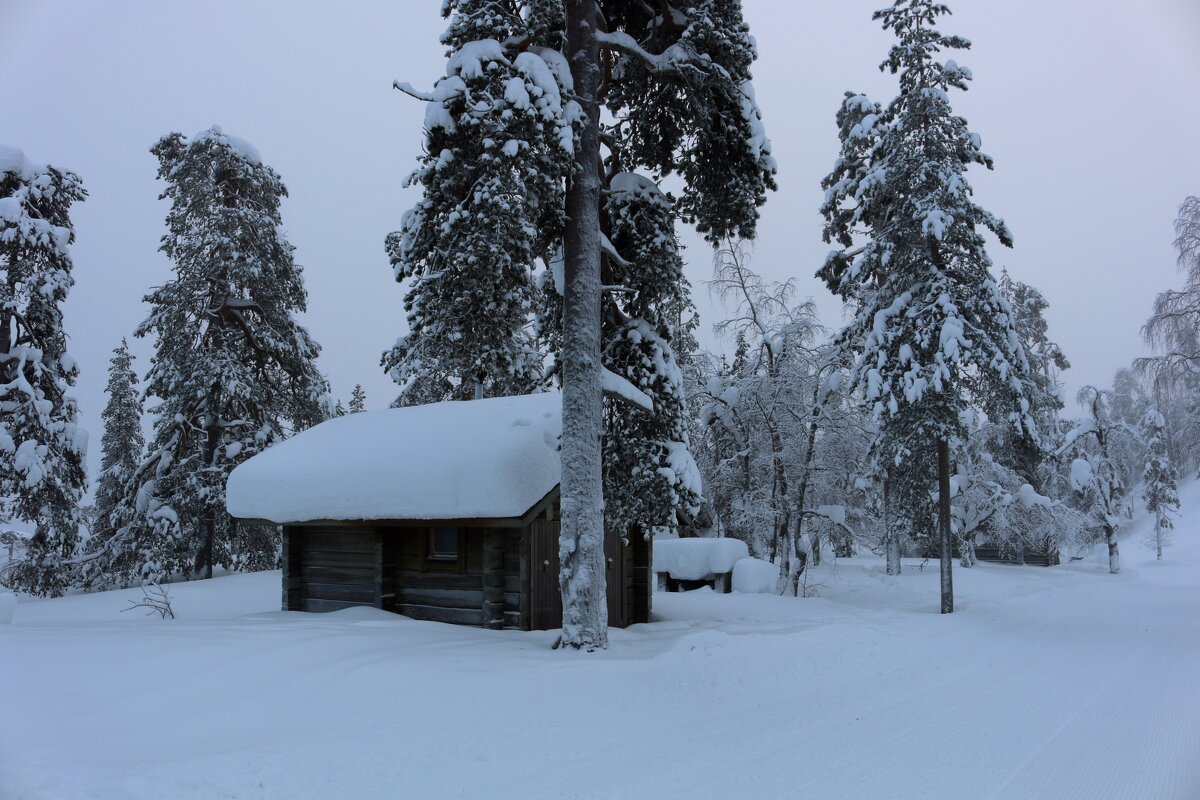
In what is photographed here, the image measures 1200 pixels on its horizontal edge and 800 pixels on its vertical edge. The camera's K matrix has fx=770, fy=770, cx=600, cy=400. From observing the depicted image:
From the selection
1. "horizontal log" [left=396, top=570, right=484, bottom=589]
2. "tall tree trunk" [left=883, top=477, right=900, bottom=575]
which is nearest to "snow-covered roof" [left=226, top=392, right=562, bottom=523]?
"horizontal log" [left=396, top=570, right=484, bottom=589]

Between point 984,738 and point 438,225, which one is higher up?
point 438,225

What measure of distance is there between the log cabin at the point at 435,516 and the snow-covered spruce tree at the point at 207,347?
331 inches

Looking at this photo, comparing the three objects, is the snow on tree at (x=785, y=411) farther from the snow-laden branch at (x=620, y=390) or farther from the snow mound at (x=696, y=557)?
the snow-laden branch at (x=620, y=390)

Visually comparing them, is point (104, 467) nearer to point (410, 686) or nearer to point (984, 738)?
point (410, 686)

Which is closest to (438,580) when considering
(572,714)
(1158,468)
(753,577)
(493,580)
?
(493,580)

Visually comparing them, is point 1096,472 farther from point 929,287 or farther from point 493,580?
point 493,580

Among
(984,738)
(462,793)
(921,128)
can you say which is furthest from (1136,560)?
(462,793)

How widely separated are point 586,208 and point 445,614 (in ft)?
24.8

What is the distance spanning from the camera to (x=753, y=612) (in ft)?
57.5

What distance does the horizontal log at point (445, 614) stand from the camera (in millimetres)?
13484

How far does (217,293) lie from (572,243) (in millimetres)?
17400

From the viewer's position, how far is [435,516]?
12.7 meters

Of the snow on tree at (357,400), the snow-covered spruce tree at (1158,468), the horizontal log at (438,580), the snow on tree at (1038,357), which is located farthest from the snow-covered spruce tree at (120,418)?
the snow-covered spruce tree at (1158,468)

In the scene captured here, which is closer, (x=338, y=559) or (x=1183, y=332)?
(x=338, y=559)
